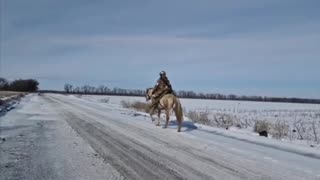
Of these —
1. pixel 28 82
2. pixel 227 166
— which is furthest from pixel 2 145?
pixel 28 82

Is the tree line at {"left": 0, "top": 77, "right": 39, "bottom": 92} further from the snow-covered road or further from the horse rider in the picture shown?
the snow-covered road

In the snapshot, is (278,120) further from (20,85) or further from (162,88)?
(20,85)

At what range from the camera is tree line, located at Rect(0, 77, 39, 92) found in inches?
6911

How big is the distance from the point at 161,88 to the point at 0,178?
12.7 metres

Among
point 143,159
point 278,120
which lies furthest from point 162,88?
point 278,120

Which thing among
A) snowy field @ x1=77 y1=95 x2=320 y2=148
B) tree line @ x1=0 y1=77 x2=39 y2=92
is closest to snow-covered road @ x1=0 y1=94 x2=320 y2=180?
snowy field @ x1=77 y1=95 x2=320 y2=148

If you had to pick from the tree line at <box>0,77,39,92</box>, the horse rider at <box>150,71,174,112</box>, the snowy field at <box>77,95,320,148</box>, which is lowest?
the snowy field at <box>77,95,320,148</box>

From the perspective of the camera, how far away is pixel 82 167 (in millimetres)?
8625

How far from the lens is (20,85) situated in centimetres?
17838

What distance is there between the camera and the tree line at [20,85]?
175550 mm

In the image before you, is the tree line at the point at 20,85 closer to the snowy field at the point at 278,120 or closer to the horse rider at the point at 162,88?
the snowy field at the point at 278,120

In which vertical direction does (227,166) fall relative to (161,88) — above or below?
below

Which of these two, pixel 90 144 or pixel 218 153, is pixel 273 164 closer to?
pixel 218 153

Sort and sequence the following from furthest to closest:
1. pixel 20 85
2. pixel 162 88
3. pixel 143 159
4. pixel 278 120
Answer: pixel 20 85 < pixel 278 120 < pixel 162 88 < pixel 143 159
